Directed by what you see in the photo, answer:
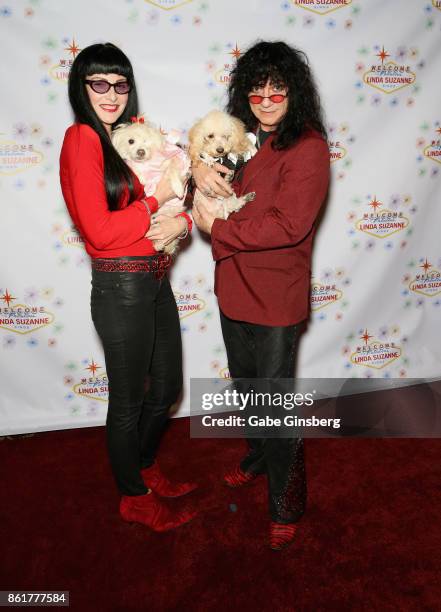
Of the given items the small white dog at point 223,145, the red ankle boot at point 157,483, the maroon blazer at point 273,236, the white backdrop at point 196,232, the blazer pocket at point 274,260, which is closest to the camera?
the maroon blazer at point 273,236

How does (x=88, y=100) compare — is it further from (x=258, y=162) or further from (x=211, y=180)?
(x=258, y=162)

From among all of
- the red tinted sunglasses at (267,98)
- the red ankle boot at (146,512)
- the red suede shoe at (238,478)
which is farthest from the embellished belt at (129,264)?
the red suede shoe at (238,478)

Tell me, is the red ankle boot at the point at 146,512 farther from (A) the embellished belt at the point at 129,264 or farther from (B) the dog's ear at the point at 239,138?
(B) the dog's ear at the point at 239,138

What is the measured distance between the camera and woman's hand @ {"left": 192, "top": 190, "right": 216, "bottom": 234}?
1.83 meters

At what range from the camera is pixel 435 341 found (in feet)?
11.1

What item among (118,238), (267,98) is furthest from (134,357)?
(267,98)

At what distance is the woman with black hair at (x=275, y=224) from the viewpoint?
5.41 feet

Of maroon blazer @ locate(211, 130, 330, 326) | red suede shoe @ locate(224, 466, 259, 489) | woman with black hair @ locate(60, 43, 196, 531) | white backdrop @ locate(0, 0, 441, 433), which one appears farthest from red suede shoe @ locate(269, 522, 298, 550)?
white backdrop @ locate(0, 0, 441, 433)

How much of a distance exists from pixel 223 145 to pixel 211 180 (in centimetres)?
17

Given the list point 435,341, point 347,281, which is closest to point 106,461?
point 347,281

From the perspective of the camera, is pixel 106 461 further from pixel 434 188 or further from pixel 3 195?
pixel 434 188

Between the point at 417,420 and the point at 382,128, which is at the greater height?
the point at 382,128

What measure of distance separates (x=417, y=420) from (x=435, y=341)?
2.55 ft

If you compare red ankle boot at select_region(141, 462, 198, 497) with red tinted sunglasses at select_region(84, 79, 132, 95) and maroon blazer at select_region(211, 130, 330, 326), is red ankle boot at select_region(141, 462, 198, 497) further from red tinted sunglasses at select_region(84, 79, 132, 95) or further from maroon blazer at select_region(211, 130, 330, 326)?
red tinted sunglasses at select_region(84, 79, 132, 95)
